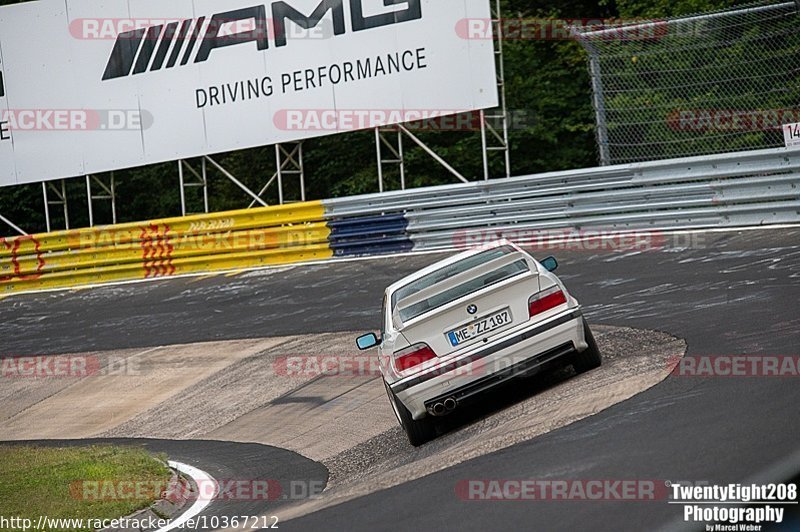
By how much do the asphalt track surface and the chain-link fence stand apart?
219cm

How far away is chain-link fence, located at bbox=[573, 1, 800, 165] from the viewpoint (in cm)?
1747

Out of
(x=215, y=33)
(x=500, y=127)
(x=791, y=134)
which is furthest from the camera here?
(x=500, y=127)

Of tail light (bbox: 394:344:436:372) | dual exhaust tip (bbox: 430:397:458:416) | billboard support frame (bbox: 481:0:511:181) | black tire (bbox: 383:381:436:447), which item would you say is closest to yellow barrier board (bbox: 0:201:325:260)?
billboard support frame (bbox: 481:0:511:181)

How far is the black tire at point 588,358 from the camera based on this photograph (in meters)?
9.96

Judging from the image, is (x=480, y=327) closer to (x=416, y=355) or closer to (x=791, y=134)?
(x=416, y=355)

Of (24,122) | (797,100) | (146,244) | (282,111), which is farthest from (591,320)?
(24,122)

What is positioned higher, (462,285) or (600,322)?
(462,285)

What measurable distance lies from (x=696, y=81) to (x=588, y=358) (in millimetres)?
9809

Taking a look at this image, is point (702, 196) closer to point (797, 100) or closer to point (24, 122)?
point (797, 100)

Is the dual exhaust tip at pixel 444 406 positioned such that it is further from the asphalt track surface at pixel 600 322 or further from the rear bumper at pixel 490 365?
the asphalt track surface at pixel 600 322

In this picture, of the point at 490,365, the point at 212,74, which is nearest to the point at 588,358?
the point at 490,365

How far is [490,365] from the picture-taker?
946 centimetres

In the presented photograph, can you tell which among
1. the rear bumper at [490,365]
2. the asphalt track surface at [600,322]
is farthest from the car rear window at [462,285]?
the asphalt track surface at [600,322]

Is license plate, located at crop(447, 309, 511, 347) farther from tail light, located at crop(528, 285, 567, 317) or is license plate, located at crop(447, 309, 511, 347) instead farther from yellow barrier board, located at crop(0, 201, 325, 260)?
yellow barrier board, located at crop(0, 201, 325, 260)
